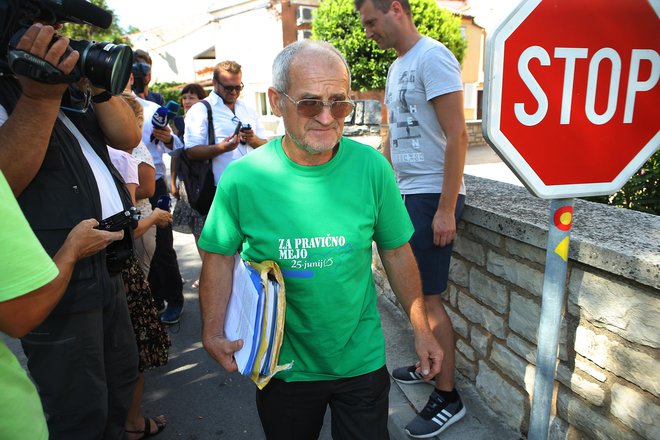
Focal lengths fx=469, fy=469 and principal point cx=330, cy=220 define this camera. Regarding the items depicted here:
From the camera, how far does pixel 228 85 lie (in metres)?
3.59

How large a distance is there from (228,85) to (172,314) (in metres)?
1.91

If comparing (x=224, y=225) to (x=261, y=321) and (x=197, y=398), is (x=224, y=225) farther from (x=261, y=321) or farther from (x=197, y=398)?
(x=197, y=398)

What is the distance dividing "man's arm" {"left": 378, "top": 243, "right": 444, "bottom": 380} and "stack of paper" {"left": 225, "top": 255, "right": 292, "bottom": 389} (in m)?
0.48

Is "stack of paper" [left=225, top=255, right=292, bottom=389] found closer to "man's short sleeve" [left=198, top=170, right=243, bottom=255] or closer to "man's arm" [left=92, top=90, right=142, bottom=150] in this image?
"man's short sleeve" [left=198, top=170, right=243, bottom=255]

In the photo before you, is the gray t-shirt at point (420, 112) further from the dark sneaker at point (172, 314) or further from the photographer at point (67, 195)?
the dark sneaker at point (172, 314)

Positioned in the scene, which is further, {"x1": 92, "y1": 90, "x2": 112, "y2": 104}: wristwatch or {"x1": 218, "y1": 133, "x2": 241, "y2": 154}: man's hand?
{"x1": 218, "y1": 133, "x2": 241, "y2": 154}: man's hand

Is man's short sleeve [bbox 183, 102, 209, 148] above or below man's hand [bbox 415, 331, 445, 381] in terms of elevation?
above

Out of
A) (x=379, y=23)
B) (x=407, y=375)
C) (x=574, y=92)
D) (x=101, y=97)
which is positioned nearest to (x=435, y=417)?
(x=407, y=375)

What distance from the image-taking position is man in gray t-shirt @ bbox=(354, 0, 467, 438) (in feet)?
7.34

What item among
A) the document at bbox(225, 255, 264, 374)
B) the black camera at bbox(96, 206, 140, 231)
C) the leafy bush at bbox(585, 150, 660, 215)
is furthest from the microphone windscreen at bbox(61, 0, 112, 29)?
the leafy bush at bbox(585, 150, 660, 215)

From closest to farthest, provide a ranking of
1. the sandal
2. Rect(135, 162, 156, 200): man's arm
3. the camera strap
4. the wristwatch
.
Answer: the camera strap → the wristwatch → the sandal → Rect(135, 162, 156, 200): man's arm

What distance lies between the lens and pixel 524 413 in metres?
2.24

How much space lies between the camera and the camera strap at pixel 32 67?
143 cm

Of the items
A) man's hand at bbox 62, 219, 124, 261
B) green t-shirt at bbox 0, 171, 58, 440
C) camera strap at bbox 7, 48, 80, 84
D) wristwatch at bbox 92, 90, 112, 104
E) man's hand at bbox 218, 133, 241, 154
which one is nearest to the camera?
green t-shirt at bbox 0, 171, 58, 440
